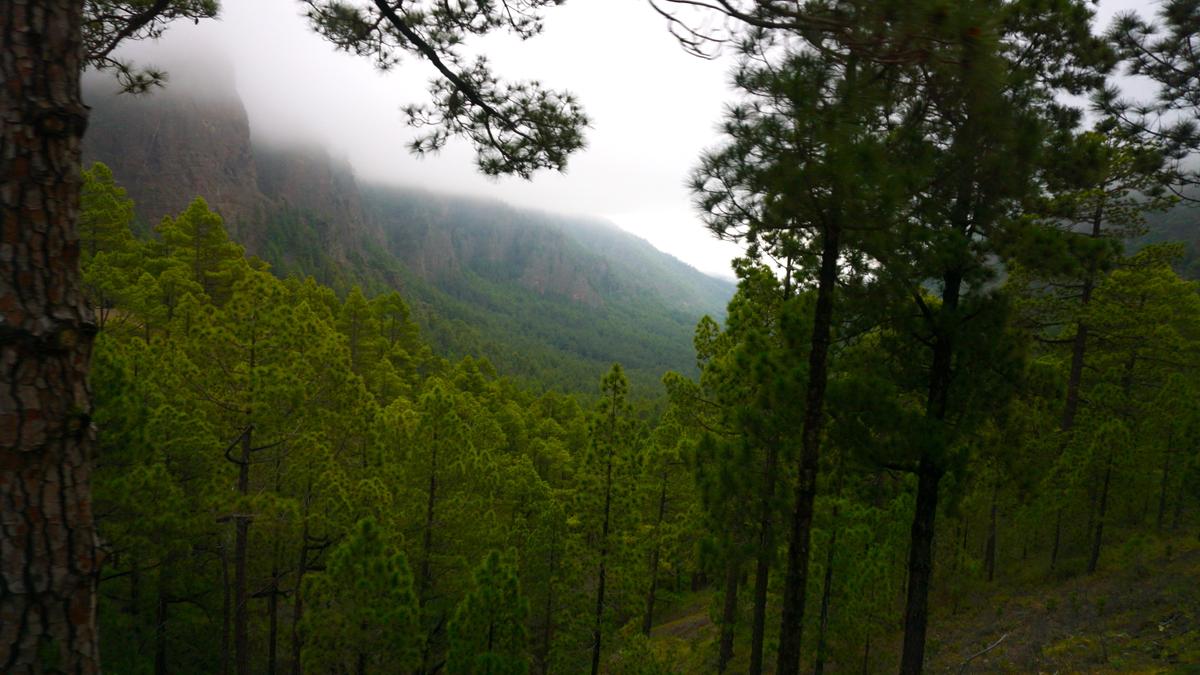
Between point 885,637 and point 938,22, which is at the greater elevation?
point 938,22

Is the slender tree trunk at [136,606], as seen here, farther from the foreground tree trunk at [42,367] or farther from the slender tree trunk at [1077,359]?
the slender tree trunk at [1077,359]

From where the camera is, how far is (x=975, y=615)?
1401cm

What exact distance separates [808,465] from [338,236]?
106 metres

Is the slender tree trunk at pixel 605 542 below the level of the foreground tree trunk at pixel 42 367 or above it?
below

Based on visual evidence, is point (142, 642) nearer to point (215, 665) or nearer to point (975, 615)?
point (215, 665)

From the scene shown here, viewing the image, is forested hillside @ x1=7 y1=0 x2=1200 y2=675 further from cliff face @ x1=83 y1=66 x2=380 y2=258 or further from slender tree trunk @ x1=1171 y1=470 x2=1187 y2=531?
cliff face @ x1=83 y1=66 x2=380 y2=258

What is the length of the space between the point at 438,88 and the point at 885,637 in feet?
54.8

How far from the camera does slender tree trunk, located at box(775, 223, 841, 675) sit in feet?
20.4

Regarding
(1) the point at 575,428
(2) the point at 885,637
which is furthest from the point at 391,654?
(1) the point at 575,428

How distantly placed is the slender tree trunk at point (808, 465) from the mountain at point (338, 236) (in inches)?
319

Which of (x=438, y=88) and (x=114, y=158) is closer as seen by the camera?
(x=438, y=88)

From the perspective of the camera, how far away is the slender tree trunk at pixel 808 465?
6227mm

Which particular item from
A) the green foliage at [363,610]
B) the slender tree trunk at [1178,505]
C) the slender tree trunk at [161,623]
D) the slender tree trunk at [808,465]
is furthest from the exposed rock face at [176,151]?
the slender tree trunk at [1178,505]

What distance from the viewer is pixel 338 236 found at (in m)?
98.1
